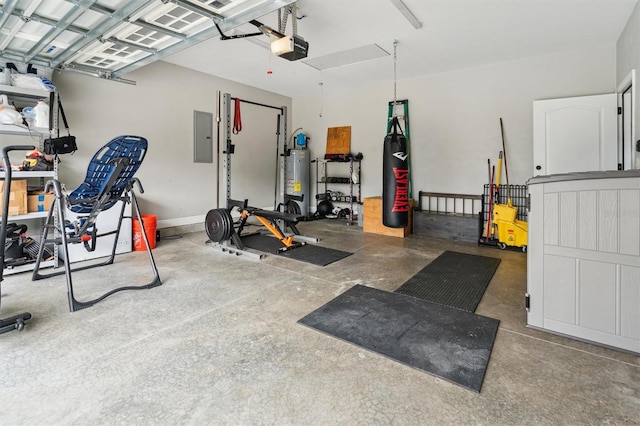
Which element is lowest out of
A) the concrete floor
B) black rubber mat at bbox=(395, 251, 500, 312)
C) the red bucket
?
the concrete floor

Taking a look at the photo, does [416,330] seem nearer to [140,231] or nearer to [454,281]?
[454,281]

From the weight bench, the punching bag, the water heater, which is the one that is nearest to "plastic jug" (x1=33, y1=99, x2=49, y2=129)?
the weight bench

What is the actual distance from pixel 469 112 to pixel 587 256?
4262 millimetres

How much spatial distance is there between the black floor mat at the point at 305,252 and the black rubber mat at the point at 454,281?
1.12m

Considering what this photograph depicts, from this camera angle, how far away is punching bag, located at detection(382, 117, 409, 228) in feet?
14.6

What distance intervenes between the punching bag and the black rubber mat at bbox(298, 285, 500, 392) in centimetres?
178

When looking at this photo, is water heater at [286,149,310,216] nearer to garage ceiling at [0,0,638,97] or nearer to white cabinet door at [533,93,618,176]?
garage ceiling at [0,0,638,97]

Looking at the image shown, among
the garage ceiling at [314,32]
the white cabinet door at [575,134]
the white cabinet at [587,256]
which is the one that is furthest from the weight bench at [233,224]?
the white cabinet door at [575,134]

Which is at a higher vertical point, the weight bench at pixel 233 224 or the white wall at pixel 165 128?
the white wall at pixel 165 128

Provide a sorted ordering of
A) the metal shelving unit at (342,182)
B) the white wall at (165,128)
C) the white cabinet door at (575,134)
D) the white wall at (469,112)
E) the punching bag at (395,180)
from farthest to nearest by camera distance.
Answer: the metal shelving unit at (342,182)
the white wall at (469,112)
the white wall at (165,128)
the punching bag at (395,180)
the white cabinet door at (575,134)

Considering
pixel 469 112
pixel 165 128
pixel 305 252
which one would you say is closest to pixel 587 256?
pixel 305 252

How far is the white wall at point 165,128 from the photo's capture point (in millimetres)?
4590

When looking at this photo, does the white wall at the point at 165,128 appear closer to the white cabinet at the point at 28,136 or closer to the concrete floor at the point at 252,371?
the white cabinet at the point at 28,136

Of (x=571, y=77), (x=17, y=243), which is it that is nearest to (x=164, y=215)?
(x=17, y=243)
